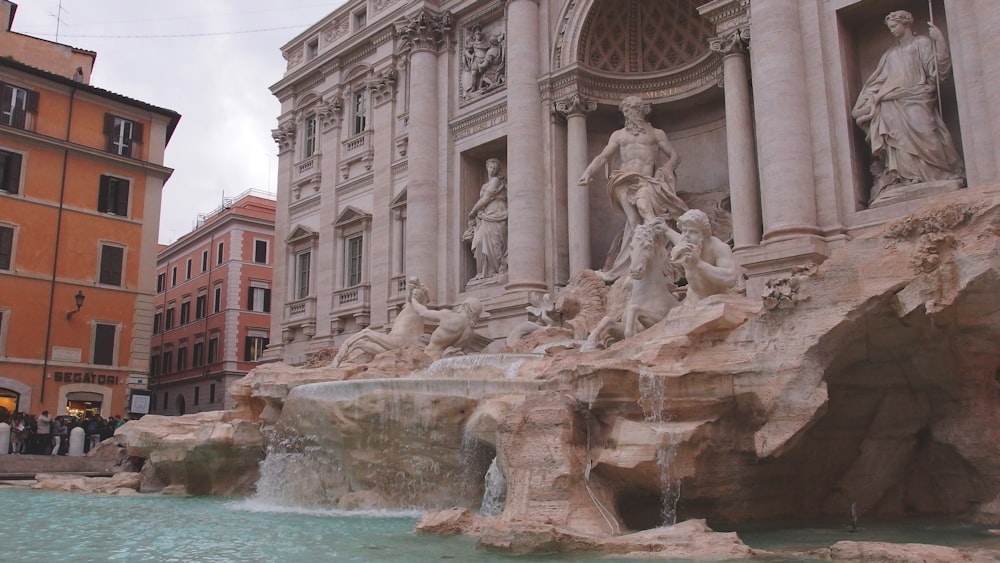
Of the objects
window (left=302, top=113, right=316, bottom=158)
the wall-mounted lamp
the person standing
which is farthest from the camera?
window (left=302, top=113, right=316, bottom=158)

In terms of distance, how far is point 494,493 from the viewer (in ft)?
29.7

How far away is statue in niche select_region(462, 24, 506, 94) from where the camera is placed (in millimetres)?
21438

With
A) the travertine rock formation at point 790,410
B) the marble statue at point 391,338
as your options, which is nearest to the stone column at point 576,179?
the marble statue at point 391,338

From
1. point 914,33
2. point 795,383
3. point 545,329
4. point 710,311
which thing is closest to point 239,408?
point 545,329

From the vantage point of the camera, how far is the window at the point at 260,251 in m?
43.6

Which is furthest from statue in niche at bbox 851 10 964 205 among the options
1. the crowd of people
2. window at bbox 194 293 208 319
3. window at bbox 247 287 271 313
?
window at bbox 194 293 208 319

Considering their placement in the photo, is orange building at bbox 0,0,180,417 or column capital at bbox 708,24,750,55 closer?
column capital at bbox 708,24,750,55

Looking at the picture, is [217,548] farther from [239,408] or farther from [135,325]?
[135,325]

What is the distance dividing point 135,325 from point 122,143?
6.88 m

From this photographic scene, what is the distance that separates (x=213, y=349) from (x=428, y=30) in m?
25.6

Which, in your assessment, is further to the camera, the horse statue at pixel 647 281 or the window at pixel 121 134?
the window at pixel 121 134

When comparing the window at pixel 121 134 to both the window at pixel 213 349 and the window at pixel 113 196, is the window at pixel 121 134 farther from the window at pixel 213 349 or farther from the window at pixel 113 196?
the window at pixel 213 349

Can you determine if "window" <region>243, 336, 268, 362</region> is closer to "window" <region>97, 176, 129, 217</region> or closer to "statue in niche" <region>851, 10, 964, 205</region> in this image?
"window" <region>97, 176, 129, 217</region>

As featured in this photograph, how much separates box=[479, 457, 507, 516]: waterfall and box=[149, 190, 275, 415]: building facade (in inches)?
1286
